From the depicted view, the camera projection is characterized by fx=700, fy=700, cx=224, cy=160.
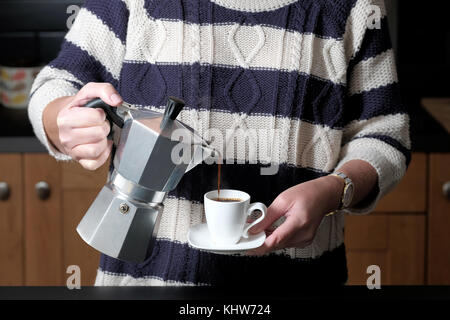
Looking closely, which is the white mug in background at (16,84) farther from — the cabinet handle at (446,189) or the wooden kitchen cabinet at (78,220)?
the cabinet handle at (446,189)

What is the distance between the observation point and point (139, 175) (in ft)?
2.72

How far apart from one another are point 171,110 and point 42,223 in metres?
1.30

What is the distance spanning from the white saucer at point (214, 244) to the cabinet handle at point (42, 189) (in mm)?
1069

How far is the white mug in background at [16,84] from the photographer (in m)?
2.13

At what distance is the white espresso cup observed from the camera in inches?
35.4

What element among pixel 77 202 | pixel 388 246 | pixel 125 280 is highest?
pixel 125 280

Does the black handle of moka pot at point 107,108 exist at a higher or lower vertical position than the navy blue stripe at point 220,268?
higher

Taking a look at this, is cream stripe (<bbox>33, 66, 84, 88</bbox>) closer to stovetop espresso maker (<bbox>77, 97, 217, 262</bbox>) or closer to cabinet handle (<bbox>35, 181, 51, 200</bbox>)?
stovetop espresso maker (<bbox>77, 97, 217, 262</bbox>)

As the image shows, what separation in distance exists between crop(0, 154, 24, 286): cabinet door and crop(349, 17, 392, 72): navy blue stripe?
3.78 ft

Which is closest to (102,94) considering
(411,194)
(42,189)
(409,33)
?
(42,189)

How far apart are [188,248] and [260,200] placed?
131mm

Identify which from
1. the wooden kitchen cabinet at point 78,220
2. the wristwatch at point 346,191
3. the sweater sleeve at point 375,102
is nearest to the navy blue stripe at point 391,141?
the sweater sleeve at point 375,102

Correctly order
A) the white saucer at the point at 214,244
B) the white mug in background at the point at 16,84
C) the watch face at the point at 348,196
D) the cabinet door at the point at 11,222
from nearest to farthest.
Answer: the white saucer at the point at 214,244 → the watch face at the point at 348,196 → the cabinet door at the point at 11,222 → the white mug in background at the point at 16,84

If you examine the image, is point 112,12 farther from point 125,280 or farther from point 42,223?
point 42,223
